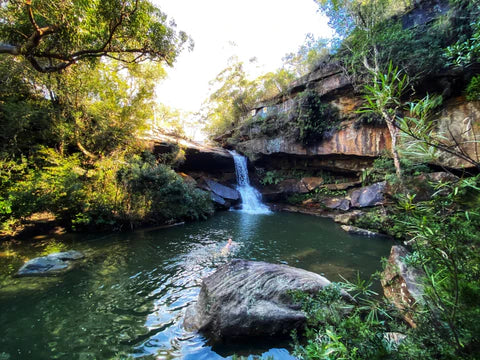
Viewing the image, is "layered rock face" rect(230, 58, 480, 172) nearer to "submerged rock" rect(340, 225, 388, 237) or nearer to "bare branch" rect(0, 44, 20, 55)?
"submerged rock" rect(340, 225, 388, 237)

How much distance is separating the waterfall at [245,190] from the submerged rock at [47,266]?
11.5 meters

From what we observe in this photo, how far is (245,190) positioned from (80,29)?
47.8 feet

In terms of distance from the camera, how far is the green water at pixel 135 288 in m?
2.86

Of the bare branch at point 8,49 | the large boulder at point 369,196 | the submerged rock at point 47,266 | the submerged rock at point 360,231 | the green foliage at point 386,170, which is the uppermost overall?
the bare branch at point 8,49

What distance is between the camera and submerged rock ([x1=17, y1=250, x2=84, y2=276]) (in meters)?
4.78

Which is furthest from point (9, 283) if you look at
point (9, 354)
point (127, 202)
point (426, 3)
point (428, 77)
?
point (426, 3)

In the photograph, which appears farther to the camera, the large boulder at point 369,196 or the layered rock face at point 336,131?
the large boulder at point 369,196

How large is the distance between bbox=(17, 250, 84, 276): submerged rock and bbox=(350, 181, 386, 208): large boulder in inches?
528

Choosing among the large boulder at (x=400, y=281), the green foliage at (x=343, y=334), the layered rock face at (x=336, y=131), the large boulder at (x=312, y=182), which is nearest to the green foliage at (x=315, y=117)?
the layered rock face at (x=336, y=131)

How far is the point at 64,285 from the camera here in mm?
4438

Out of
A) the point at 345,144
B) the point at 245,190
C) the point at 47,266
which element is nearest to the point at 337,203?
the point at 345,144

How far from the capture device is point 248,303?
3141 mm

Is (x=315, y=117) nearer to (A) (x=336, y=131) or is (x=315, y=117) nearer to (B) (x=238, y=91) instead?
(A) (x=336, y=131)

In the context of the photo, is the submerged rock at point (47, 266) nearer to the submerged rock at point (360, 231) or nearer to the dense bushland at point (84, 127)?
the dense bushland at point (84, 127)
